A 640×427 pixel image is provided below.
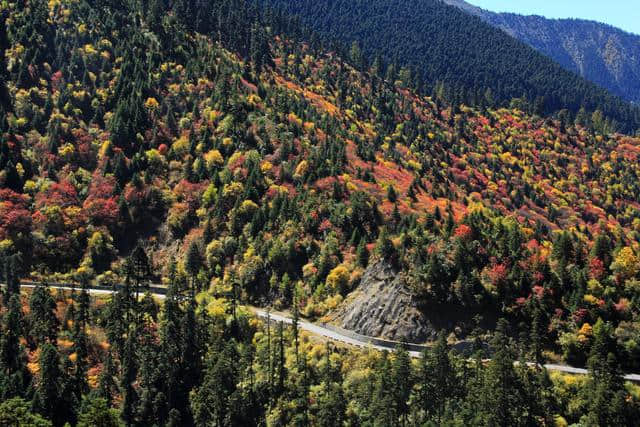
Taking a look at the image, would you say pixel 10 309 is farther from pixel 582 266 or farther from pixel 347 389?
pixel 582 266

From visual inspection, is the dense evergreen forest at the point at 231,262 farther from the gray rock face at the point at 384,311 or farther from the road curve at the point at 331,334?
the gray rock face at the point at 384,311

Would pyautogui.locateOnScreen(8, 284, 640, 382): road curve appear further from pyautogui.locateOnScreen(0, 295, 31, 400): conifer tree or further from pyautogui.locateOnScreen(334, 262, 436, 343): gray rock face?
pyautogui.locateOnScreen(0, 295, 31, 400): conifer tree

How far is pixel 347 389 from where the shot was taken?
72.8 meters

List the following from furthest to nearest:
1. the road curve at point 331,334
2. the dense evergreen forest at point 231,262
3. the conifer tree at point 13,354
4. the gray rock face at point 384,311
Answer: the gray rock face at point 384,311
the conifer tree at point 13,354
the road curve at point 331,334
the dense evergreen forest at point 231,262

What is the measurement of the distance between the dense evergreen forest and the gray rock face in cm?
198

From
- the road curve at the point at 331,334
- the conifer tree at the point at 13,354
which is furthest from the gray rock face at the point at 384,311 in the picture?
the conifer tree at the point at 13,354

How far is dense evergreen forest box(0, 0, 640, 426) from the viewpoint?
6925 cm

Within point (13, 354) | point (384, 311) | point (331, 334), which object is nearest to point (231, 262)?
point (331, 334)

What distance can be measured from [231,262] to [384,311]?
103 feet

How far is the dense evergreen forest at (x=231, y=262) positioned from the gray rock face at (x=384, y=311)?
1983 mm

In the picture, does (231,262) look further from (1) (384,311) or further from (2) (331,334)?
(1) (384,311)

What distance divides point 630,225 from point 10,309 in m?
180

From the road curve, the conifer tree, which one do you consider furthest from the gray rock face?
the conifer tree

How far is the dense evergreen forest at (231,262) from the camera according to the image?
227 ft
